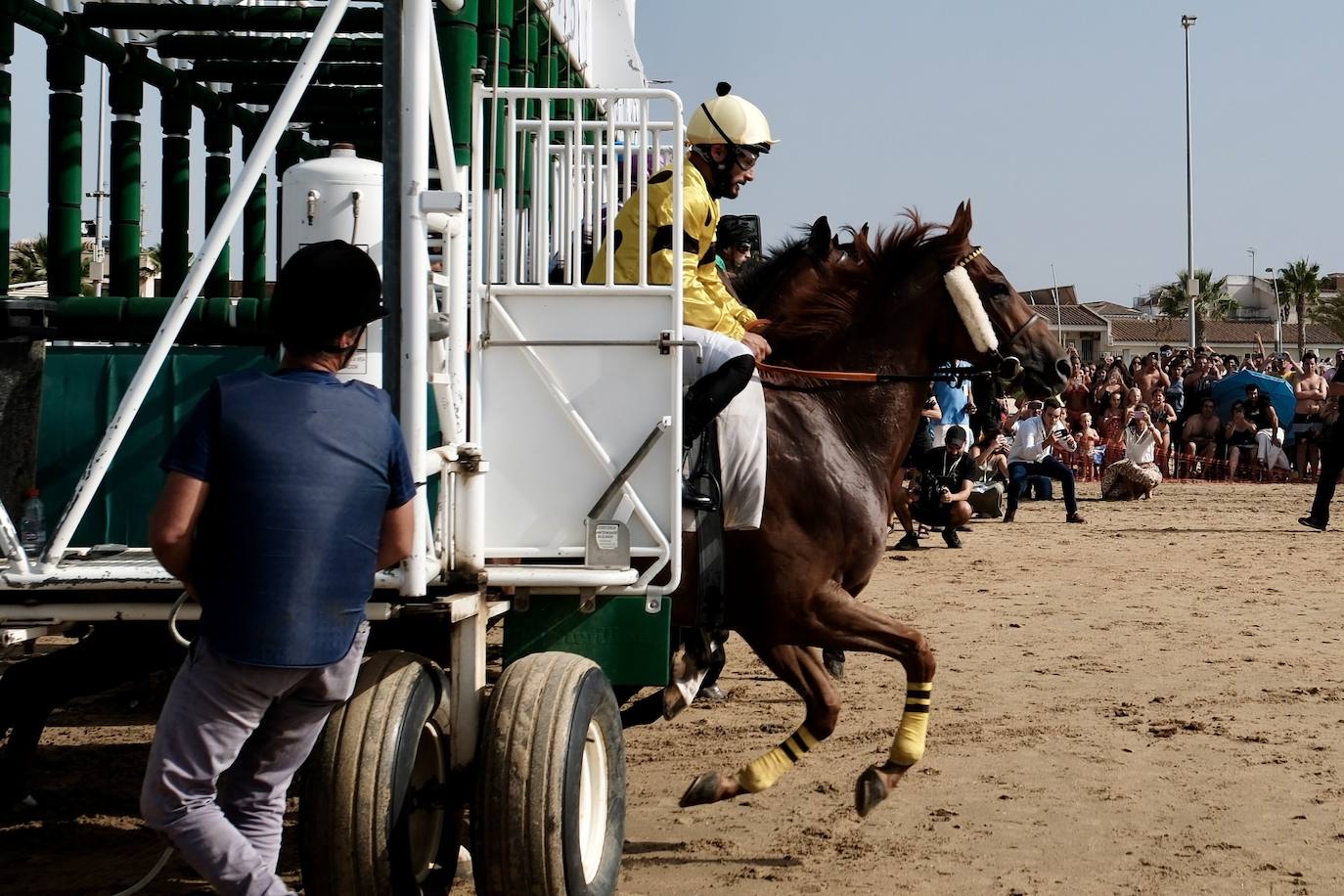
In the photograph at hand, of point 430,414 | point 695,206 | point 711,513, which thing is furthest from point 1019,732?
point 430,414

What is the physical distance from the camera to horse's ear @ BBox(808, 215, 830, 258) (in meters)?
6.77

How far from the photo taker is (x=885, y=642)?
5.93 m

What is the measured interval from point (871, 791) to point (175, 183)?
22.8 feet

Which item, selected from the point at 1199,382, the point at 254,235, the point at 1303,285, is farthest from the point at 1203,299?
the point at 254,235

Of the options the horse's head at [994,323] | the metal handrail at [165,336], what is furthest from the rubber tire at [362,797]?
the horse's head at [994,323]

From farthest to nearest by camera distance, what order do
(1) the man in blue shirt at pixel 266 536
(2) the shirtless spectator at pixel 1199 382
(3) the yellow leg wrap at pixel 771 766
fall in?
(2) the shirtless spectator at pixel 1199 382, (3) the yellow leg wrap at pixel 771 766, (1) the man in blue shirt at pixel 266 536

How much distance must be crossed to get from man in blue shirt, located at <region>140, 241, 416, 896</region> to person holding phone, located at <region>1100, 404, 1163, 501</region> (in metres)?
17.2

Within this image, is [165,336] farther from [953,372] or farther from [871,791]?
[953,372]

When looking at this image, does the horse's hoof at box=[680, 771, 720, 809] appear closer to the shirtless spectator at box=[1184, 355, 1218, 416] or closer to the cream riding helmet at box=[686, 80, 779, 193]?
the cream riding helmet at box=[686, 80, 779, 193]

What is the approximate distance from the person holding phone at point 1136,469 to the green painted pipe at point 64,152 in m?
14.3

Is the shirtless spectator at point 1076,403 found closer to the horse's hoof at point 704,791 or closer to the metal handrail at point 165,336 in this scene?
the horse's hoof at point 704,791

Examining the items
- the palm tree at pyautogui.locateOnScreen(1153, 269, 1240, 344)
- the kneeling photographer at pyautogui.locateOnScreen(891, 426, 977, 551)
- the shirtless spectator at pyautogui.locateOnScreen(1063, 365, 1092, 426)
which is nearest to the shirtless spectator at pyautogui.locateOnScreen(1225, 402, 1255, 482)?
the shirtless spectator at pyautogui.locateOnScreen(1063, 365, 1092, 426)

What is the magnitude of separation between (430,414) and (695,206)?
155 cm

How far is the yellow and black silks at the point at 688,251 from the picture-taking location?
548 centimetres
